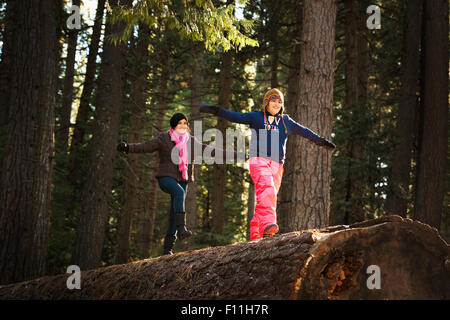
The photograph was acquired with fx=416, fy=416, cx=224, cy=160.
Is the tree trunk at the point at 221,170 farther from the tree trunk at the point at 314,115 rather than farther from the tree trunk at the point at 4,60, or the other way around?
the tree trunk at the point at 4,60

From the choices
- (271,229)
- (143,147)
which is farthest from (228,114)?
(271,229)

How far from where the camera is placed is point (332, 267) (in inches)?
129

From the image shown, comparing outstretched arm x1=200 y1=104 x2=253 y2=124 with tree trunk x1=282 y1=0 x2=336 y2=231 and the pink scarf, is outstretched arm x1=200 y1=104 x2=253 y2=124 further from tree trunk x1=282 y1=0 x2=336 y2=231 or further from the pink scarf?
tree trunk x1=282 y1=0 x2=336 y2=231

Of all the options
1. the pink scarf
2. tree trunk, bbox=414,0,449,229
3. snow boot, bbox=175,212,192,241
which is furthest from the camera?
tree trunk, bbox=414,0,449,229

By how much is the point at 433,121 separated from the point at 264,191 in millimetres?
9148

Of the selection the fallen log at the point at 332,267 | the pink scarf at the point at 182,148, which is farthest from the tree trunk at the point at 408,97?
the fallen log at the point at 332,267

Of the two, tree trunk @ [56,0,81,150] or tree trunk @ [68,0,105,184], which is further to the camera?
tree trunk @ [56,0,81,150]

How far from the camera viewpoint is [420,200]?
41.4ft

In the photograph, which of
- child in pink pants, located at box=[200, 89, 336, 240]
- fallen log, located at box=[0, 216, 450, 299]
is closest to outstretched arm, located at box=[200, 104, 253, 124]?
child in pink pants, located at box=[200, 89, 336, 240]

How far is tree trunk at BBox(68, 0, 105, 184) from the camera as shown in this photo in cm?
1363

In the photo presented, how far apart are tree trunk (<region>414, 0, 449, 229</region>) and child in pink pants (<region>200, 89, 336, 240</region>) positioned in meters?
7.52
